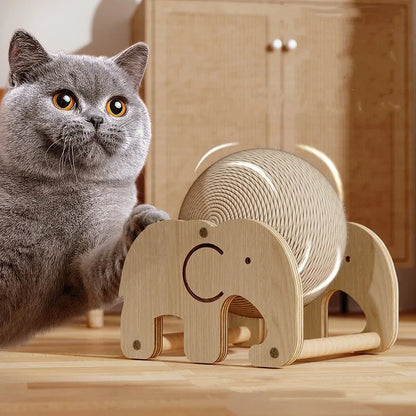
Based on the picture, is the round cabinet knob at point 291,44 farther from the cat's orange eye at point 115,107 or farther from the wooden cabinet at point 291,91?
the cat's orange eye at point 115,107

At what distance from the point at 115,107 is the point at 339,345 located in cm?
66

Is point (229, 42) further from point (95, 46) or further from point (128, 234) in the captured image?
point (128, 234)

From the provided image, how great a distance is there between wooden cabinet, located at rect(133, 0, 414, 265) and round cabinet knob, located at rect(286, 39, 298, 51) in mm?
13

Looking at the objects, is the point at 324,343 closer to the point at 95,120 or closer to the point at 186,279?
the point at 186,279

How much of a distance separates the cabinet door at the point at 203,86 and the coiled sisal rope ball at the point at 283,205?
3.87ft

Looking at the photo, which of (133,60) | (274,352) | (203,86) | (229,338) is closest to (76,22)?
(203,86)

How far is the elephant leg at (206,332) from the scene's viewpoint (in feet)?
→ 4.63

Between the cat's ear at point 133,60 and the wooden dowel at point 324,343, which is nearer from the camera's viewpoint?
the wooden dowel at point 324,343

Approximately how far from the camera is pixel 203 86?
2.76 meters

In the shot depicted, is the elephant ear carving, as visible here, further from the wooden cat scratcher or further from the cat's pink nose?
the cat's pink nose

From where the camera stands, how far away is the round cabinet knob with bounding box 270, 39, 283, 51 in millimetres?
2779

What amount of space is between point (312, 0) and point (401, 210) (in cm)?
86

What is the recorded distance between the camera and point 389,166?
289 centimetres

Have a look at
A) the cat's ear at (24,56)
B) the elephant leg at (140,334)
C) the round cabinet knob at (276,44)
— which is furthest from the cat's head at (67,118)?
the round cabinet knob at (276,44)
